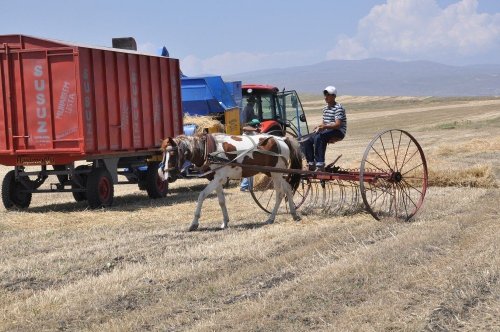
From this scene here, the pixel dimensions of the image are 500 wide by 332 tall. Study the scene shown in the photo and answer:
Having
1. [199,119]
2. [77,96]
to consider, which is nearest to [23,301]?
[77,96]

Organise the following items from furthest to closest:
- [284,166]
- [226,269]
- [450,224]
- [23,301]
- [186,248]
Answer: [284,166] → [450,224] → [186,248] → [226,269] → [23,301]

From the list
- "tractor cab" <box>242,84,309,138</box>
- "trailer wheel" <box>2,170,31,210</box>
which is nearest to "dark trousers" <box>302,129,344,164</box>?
"trailer wheel" <box>2,170,31,210</box>

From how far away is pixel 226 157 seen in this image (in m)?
11.7

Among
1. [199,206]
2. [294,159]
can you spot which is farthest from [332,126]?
[199,206]

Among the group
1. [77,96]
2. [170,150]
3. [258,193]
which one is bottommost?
[258,193]

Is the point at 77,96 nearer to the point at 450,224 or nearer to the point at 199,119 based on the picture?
the point at 199,119

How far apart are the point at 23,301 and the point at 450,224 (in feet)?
19.2

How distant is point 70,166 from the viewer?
1512cm

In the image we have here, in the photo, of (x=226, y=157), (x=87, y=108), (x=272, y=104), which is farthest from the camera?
(x=272, y=104)

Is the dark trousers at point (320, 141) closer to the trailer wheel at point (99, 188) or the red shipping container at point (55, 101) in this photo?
the red shipping container at point (55, 101)

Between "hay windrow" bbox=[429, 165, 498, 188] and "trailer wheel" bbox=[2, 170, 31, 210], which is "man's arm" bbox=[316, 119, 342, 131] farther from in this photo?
"trailer wheel" bbox=[2, 170, 31, 210]

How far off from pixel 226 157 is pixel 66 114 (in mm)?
4334

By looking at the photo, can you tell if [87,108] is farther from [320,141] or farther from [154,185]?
[320,141]

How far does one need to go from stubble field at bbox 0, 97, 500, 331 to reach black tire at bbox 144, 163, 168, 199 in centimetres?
365
